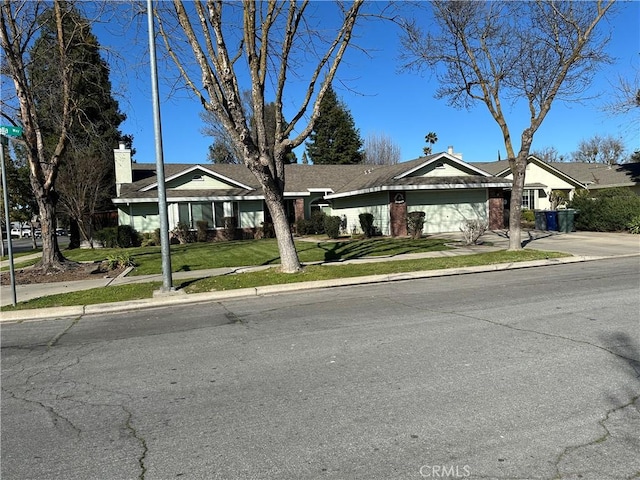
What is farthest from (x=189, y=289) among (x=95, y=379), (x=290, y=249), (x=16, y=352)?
(x=95, y=379)

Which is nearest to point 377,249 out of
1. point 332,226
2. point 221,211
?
point 332,226

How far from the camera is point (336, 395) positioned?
4277mm

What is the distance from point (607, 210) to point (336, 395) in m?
23.2

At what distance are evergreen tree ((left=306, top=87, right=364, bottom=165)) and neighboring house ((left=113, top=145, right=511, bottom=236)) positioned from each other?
28646 mm

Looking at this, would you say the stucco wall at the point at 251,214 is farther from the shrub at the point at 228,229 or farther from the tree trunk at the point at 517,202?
the tree trunk at the point at 517,202

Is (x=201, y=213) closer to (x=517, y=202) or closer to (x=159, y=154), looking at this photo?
(x=159, y=154)

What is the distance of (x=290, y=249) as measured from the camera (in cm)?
1235

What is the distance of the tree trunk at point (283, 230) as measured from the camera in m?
12.0

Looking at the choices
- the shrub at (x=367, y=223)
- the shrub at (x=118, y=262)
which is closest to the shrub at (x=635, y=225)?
the shrub at (x=367, y=223)

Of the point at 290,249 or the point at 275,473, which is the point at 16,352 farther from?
the point at 290,249

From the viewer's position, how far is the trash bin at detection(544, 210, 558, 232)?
24.2m

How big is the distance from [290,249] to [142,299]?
3924 millimetres

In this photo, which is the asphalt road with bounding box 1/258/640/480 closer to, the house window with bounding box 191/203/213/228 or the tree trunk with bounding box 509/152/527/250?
the tree trunk with bounding box 509/152/527/250

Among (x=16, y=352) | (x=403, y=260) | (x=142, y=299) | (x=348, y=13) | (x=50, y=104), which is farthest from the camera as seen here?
(x=50, y=104)
